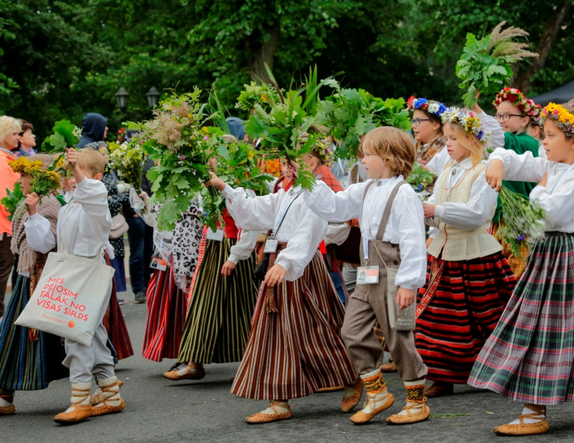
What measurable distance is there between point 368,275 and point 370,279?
0.03 m

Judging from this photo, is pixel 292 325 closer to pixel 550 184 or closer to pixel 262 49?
pixel 550 184

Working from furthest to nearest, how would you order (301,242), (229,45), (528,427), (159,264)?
(229,45)
(159,264)
(301,242)
(528,427)

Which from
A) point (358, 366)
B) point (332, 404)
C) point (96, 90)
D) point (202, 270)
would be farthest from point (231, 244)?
point (96, 90)

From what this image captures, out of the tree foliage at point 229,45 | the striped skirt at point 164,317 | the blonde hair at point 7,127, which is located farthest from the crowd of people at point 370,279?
the tree foliage at point 229,45

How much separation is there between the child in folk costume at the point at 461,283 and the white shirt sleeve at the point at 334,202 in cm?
65

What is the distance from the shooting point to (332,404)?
6.13 meters

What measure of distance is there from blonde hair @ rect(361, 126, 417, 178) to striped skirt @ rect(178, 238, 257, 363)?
198 cm

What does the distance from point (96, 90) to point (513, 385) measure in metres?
25.6

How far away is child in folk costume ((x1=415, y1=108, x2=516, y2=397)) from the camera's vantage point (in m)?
5.91

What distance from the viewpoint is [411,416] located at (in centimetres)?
536

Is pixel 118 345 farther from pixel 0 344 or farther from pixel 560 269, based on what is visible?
pixel 560 269

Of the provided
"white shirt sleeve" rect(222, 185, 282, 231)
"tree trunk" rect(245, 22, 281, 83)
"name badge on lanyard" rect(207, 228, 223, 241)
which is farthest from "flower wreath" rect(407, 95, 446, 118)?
"tree trunk" rect(245, 22, 281, 83)

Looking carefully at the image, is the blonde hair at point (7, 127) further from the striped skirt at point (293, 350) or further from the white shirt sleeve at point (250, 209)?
the striped skirt at point (293, 350)

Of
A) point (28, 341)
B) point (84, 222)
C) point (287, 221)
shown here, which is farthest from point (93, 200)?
point (287, 221)
